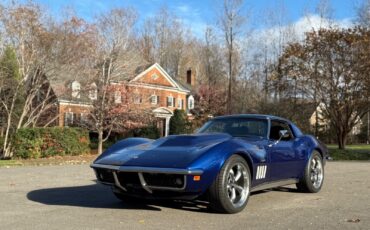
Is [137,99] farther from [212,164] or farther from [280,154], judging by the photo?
[212,164]

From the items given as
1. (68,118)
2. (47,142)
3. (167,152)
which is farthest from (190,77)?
(167,152)

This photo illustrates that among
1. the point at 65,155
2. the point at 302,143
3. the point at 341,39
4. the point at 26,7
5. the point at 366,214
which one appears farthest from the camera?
the point at 341,39

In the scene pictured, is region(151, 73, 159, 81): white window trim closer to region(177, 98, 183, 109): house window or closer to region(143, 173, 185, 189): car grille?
region(177, 98, 183, 109): house window

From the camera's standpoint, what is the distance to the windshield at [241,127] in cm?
785

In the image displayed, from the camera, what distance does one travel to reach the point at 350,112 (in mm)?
28375

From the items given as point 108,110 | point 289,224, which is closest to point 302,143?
point 289,224

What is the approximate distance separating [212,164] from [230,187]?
0.58 metres

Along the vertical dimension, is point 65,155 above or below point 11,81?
below

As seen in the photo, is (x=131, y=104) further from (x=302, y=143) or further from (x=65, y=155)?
(x=302, y=143)

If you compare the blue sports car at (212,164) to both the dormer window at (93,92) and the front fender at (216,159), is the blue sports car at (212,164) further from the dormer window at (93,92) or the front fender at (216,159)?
the dormer window at (93,92)

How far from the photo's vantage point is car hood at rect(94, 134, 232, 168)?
617 cm

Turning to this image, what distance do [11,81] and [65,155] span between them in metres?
5.87

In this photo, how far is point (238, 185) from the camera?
6676 mm

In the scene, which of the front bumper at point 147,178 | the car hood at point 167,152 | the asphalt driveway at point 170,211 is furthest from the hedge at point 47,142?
the front bumper at point 147,178
